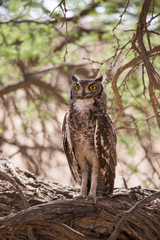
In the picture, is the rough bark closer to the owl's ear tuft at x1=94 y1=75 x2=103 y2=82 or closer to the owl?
the owl

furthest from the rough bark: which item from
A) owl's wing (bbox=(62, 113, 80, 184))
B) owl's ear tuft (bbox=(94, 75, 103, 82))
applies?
owl's ear tuft (bbox=(94, 75, 103, 82))

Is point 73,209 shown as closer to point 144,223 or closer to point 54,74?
point 144,223

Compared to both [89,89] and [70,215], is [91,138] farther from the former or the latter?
[70,215]

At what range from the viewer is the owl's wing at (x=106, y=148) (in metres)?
3.08

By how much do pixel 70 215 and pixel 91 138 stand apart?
0.80m

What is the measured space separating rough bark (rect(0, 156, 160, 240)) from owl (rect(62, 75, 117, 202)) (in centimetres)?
18

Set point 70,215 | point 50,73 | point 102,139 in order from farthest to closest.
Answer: point 50,73, point 102,139, point 70,215

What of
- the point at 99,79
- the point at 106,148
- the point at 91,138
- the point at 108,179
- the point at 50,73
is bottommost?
the point at 108,179

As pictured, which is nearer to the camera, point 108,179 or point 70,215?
point 70,215

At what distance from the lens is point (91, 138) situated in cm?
315

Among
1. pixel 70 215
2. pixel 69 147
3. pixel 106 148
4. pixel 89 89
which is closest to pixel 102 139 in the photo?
pixel 106 148

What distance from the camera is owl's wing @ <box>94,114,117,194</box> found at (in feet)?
10.1

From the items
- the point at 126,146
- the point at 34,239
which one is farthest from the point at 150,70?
the point at 126,146

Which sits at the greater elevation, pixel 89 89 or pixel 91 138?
pixel 89 89
